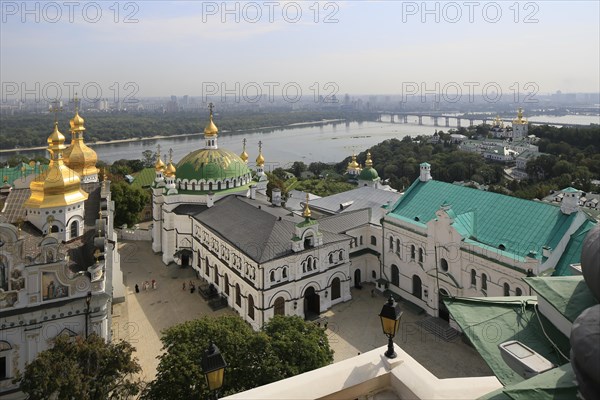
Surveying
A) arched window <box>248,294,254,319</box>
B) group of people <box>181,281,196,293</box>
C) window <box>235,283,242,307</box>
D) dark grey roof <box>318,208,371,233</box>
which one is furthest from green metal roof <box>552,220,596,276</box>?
group of people <box>181,281,196,293</box>

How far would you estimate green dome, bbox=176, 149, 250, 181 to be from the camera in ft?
77.4

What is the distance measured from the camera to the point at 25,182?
21859 mm

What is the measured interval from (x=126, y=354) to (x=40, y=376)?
1.60 m

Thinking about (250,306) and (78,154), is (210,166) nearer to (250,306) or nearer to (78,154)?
(78,154)

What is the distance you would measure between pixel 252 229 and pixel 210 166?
6.83m

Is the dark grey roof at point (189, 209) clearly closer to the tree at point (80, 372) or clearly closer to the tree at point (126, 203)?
the tree at point (126, 203)

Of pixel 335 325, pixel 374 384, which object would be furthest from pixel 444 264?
pixel 374 384

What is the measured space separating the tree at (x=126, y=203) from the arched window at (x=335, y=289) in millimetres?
15693

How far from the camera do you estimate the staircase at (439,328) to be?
15.9 meters

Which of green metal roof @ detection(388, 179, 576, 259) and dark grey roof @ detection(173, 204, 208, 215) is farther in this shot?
dark grey roof @ detection(173, 204, 208, 215)

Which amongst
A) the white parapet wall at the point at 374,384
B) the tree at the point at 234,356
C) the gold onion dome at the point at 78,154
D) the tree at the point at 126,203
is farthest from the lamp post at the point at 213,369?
the tree at the point at 126,203

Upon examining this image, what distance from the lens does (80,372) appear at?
8727 mm

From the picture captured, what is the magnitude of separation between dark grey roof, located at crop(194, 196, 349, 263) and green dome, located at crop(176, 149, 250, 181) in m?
2.22

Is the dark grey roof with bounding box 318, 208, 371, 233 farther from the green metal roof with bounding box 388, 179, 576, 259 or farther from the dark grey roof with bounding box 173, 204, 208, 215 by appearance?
the dark grey roof with bounding box 173, 204, 208, 215
